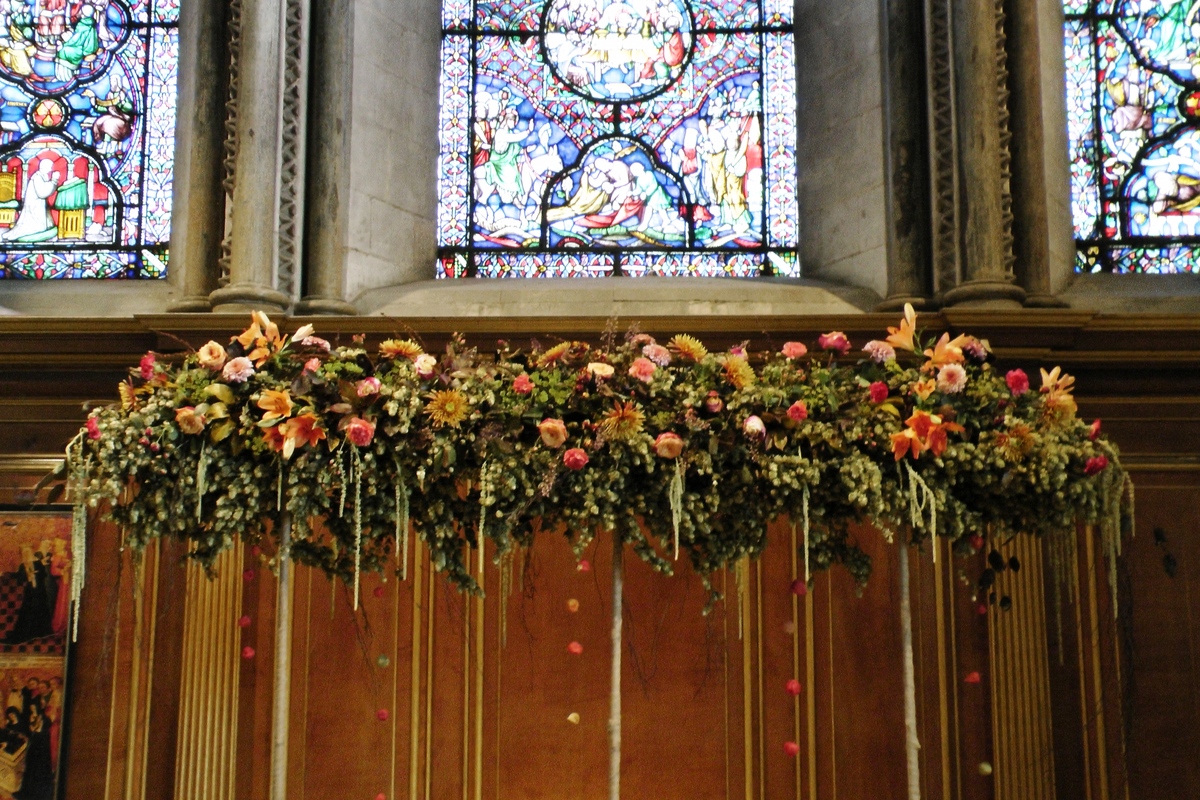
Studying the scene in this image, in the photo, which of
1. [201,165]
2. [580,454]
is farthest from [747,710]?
[201,165]

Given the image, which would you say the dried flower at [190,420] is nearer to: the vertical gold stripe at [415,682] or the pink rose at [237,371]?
the pink rose at [237,371]

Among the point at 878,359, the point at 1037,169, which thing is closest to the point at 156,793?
the point at 878,359

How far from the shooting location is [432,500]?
3578 mm

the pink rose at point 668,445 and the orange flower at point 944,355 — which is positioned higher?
the orange flower at point 944,355

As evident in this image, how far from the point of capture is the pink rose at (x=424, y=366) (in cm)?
358

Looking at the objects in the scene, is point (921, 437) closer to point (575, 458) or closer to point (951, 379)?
point (951, 379)

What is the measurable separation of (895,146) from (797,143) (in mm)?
763

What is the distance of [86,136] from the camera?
21.4 feet

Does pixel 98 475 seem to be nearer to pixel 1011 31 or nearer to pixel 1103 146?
pixel 1011 31

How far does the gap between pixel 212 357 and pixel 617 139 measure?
3624 millimetres

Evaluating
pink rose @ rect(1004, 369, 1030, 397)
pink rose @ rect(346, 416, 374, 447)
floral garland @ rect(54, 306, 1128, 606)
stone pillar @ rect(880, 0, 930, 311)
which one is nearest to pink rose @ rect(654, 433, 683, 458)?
floral garland @ rect(54, 306, 1128, 606)

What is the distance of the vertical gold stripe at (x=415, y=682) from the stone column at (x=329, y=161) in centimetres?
136

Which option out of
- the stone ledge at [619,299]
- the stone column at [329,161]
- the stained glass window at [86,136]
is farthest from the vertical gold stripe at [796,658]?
the stained glass window at [86,136]

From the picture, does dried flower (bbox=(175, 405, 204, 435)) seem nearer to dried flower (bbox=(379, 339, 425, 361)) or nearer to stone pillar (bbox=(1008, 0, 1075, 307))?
dried flower (bbox=(379, 339, 425, 361))
